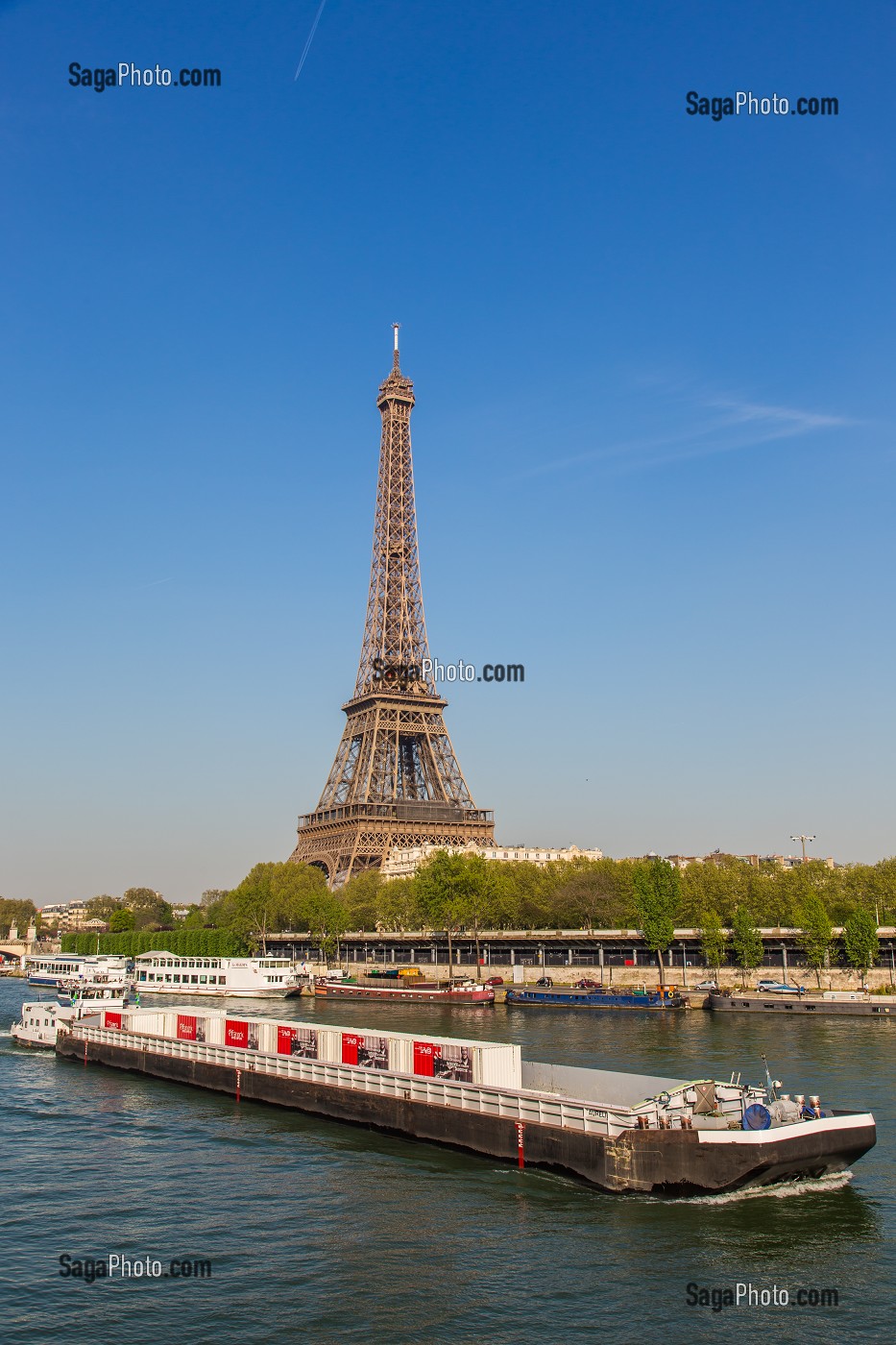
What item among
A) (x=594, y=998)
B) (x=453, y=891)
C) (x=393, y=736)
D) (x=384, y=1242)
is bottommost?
(x=594, y=998)

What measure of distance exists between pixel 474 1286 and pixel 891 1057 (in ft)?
131

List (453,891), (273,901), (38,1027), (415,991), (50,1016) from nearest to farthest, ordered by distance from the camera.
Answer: (38,1027) → (50,1016) → (415,991) → (453,891) → (273,901)

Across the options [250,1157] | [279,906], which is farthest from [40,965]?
[250,1157]

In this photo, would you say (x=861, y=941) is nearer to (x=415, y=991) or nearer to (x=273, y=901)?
(x=415, y=991)

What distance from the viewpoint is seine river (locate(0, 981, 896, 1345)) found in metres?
25.8

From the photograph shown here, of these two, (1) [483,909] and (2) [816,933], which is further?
(1) [483,909]

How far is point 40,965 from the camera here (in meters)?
148

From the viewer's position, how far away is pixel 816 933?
102625 millimetres

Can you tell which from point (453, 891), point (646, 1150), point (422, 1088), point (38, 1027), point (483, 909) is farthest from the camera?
point (483, 909)

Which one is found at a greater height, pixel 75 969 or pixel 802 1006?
pixel 802 1006

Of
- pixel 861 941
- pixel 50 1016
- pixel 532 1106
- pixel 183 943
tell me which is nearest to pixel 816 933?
pixel 861 941

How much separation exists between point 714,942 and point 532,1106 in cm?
7447

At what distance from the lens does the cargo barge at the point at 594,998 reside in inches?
3711

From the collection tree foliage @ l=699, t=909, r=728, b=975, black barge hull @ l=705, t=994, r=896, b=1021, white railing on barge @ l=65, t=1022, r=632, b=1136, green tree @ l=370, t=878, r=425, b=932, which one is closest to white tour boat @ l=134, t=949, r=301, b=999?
green tree @ l=370, t=878, r=425, b=932
